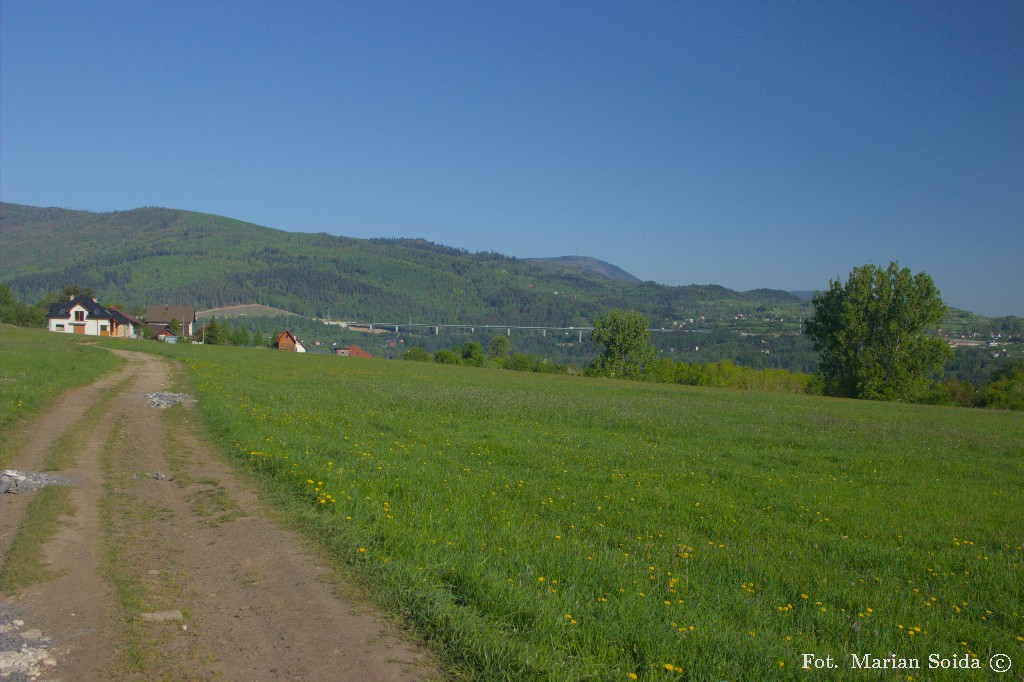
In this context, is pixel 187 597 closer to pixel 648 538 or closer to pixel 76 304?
pixel 648 538

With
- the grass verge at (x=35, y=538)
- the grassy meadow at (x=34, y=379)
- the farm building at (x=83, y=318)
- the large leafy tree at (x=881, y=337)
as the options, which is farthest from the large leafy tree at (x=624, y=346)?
the grass verge at (x=35, y=538)

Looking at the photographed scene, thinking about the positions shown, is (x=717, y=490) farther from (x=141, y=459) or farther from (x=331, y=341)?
(x=331, y=341)

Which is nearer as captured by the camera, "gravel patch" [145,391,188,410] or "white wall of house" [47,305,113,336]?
"gravel patch" [145,391,188,410]

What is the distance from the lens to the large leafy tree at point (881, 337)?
72.1m

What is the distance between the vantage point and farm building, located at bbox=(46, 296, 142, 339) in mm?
106125

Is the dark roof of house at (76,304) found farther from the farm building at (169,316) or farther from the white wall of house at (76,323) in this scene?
the farm building at (169,316)

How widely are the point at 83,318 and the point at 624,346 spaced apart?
8490 cm

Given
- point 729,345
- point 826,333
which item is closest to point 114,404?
point 826,333

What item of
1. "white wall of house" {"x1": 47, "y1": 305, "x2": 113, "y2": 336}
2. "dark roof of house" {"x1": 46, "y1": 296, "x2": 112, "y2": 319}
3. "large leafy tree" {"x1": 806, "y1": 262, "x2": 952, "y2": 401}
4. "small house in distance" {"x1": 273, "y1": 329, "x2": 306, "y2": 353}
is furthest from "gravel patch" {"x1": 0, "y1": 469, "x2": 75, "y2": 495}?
"dark roof of house" {"x1": 46, "y1": 296, "x2": 112, "y2": 319}

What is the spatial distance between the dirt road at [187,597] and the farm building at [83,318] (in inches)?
4317

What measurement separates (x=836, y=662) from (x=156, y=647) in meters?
5.58

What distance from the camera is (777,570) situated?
8500 mm

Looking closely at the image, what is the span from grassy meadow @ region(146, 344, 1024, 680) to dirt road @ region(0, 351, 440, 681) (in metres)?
0.57

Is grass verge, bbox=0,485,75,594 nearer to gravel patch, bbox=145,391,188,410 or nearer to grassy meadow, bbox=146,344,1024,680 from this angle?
grassy meadow, bbox=146,344,1024,680
